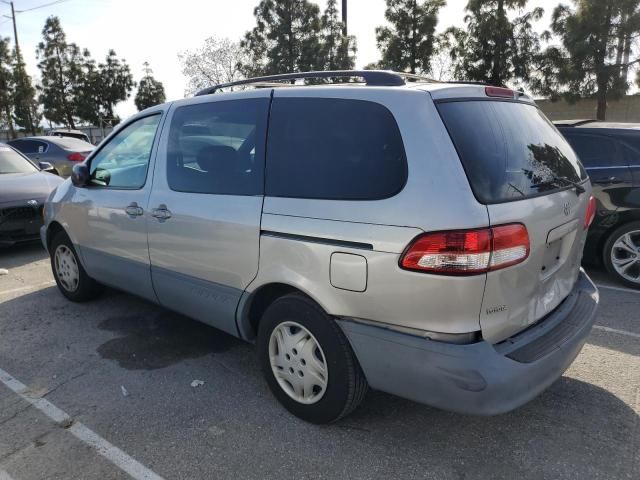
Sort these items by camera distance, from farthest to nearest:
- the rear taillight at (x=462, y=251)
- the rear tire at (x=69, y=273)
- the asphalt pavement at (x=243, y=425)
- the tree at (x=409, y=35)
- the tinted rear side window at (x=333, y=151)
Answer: the tree at (x=409, y=35)
the rear tire at (x=69, y=273)
the asphalt pavement at (x=243, y=425)
the tinted rear side window at (x=333, y=151)
the rear taillight at (x=462, y=251)

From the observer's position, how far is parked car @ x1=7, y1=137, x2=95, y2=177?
12438 mm

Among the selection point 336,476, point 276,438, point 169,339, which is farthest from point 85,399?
point 336,476

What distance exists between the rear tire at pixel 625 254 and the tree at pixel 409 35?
1518cm

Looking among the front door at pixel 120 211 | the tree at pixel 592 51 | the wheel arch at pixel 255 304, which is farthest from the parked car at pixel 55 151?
the tree at pixel 592 51

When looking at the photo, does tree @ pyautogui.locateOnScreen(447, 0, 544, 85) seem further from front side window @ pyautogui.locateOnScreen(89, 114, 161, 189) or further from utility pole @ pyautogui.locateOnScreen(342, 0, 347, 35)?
front side window @ pyautogui.locateOnScreen(89, 114, 161, 189)

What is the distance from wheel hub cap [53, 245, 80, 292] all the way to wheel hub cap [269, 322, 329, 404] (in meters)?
2.71

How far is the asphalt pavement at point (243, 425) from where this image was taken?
97.3 inches

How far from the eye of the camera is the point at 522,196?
7.81ft

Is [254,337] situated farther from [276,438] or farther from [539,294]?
[539,294]

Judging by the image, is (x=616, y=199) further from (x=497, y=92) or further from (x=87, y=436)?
(x=87, y=436)

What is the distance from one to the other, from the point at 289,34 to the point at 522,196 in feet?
70.2

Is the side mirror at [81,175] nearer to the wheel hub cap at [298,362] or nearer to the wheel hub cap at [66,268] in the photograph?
the wheel hub cap at [66,268]

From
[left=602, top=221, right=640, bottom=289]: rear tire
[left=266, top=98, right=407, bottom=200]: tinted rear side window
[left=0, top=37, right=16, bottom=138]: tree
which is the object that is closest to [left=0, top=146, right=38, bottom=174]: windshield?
[left=266, top=98, right=407, bottom=200]: tinted rear side window

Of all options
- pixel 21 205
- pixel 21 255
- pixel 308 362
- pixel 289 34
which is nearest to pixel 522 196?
pixel 308 362
